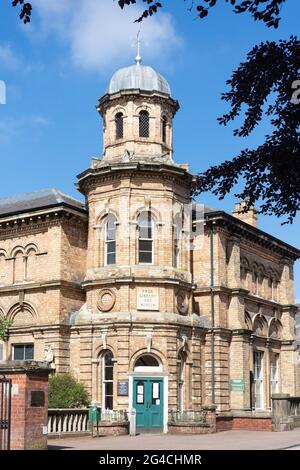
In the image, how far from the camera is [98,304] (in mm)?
30172

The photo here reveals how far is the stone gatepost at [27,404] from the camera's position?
53.4ft

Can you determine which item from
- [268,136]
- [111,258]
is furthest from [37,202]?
[268,136]

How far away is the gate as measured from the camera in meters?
16.0

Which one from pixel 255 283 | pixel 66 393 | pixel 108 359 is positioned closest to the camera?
pixel 66 393

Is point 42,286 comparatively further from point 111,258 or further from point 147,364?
point 147,364

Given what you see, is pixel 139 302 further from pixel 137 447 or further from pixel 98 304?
pixel 137 447

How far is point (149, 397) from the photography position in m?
28.7

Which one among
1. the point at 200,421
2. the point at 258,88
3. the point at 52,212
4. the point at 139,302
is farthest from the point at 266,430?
the point at 258,88

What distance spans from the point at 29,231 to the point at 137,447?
14.4 m

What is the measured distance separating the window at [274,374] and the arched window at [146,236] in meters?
11.9

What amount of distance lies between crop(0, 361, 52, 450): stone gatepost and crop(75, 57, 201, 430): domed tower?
11.8 m

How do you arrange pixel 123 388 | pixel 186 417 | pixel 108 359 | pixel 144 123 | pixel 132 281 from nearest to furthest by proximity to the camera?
1. pixel 123 388
2. pixel 186 417
3. pixel 132 281
4. pixel 108 359
5. pixel 144 123

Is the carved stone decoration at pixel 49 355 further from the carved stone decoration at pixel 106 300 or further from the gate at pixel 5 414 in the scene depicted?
the gate at pixel 5 414

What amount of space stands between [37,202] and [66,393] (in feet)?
33.3
